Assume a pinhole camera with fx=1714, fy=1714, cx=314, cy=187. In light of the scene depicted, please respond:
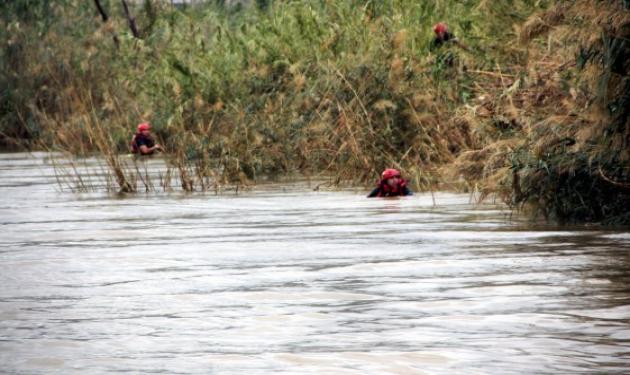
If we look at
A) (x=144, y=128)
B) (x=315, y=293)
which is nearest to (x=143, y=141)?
(x=144, y=128)

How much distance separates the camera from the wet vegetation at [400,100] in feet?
52.4

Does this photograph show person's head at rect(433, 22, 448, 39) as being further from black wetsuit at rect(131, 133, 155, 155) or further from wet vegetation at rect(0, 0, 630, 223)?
black wetsuit at rect(131, 133, 155, 155)

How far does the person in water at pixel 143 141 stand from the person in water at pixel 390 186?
10.3m

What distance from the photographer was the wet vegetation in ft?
52.4

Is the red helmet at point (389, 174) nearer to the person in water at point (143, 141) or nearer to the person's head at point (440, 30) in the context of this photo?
the person's head at point (440, 30)

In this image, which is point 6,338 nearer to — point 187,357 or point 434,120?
point 187,357

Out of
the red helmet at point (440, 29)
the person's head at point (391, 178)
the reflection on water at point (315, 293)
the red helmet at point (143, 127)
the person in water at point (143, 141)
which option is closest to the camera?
the reflection on water at point (315, 293)

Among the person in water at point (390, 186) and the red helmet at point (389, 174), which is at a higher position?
the red helmet at point (389, 174)

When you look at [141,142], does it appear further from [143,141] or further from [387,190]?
[387,190]

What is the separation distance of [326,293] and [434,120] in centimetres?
1191

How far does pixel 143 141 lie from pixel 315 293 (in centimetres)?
2020

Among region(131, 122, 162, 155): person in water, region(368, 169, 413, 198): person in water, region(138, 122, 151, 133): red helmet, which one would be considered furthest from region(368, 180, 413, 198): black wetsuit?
region(138, 122, 151, 133): red helmet

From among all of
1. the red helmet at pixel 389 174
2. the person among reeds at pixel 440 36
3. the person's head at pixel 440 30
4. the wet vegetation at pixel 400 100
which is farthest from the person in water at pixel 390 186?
the person's head at pixel 440 30

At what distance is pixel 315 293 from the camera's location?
1193cm
